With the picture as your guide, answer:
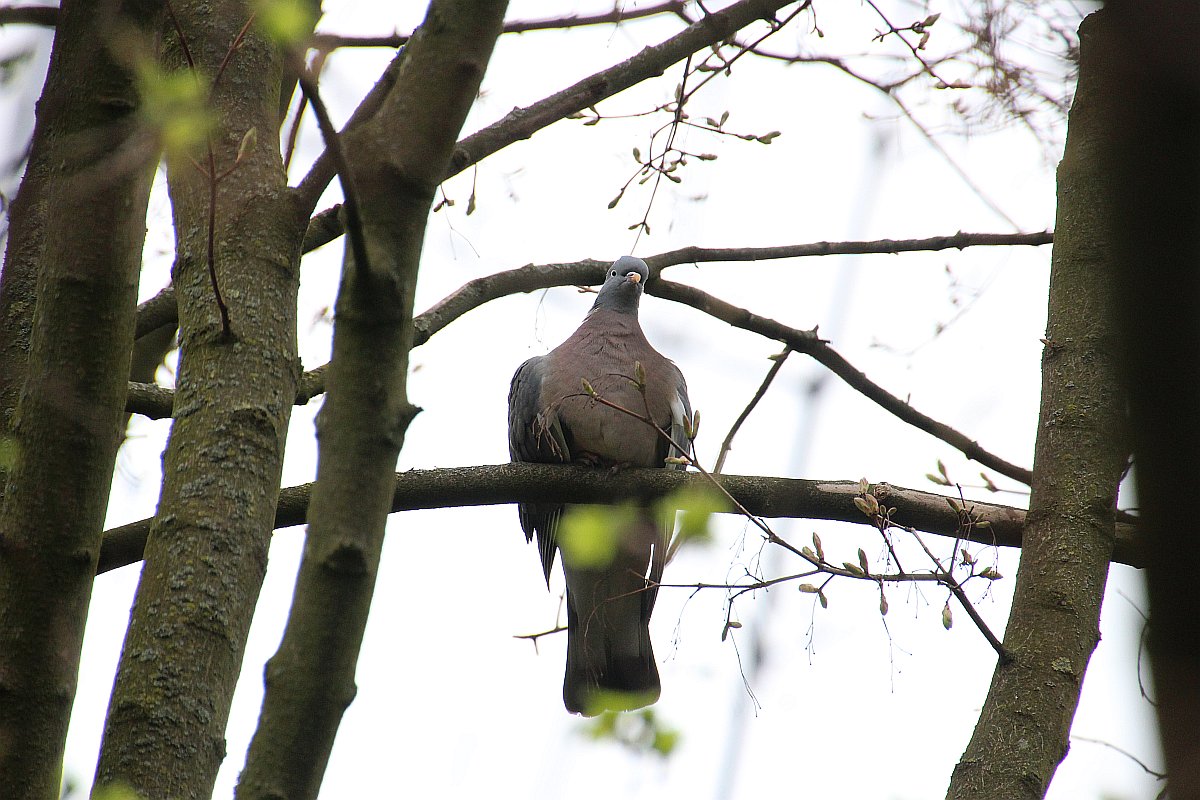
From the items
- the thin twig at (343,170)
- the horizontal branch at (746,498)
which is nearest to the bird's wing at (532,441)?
the horizontal branch at (746,498)

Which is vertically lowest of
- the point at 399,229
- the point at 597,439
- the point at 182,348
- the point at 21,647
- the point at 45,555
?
the point at 21,647

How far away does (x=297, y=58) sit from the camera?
1.60m

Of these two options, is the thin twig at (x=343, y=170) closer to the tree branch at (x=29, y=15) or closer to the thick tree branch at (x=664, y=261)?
the tree branch at (x=29, y=15)

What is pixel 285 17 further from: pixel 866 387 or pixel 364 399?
pixel 866 387

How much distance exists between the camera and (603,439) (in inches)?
180

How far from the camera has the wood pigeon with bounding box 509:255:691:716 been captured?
15.3 ft

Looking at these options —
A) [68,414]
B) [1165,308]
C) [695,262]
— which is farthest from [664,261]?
[1165,308]

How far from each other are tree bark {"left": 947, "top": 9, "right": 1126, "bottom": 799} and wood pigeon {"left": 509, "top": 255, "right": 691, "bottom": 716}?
6.48ft

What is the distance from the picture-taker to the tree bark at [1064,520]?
239 centimetres

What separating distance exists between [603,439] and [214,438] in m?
2.37

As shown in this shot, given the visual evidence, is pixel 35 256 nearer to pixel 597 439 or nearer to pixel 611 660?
pixel 597 439

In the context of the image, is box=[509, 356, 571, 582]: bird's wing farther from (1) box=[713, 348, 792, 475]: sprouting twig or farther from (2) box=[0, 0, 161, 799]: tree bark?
(2) box=[0, 0, 161, 799]: tree bark

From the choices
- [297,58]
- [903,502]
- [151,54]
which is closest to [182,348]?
[151,54]

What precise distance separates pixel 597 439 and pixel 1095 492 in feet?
7.39
